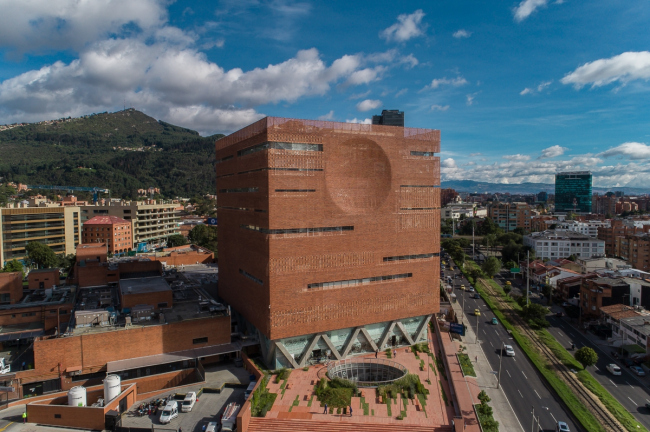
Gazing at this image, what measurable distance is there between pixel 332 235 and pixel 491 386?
818 inches

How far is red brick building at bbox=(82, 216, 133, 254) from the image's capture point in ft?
303

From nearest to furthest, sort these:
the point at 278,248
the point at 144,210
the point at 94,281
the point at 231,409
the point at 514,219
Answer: the point at 231,409, the point at 278,248, the point at 94,281, the point at 144,210, the point at 514,219

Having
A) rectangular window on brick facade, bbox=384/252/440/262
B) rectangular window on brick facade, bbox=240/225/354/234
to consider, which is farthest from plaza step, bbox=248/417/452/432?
rectangular window on brick facade, bbox=384/252/440/262

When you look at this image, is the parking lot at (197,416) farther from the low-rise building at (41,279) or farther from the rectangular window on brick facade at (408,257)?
the low-rise building at (41,279)

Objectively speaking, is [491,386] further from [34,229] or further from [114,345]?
[34,229]

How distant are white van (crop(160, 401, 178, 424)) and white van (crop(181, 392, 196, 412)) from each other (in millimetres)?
731

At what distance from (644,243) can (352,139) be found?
85977 millimetres

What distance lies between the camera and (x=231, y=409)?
29.5 metres

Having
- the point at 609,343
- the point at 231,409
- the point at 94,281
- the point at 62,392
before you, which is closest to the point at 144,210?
the point at 94,281

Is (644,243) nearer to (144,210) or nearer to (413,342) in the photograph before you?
(413,342)

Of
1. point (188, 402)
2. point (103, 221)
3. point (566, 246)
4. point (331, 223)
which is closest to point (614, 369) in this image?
point (331, 223)

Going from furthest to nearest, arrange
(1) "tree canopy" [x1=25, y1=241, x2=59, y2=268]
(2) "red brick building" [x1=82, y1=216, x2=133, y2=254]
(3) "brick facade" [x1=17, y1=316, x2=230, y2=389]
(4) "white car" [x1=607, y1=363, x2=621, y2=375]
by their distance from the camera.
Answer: (2) "red brick building" [x1=82, y1=216, x2=133, y2=254] < (1) "tree canopy" [x1=25, y1=241, x2=59, y2=268] < (4) "white car" [x1=607, y1=363, x2=621, y2=375] < (3) "brick facade" [x1=17, y1=316, x2=230, y2=389]

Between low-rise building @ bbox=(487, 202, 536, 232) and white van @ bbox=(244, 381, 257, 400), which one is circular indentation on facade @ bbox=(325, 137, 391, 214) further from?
low-rise building @ bbox=(487, 202, 536, 232)

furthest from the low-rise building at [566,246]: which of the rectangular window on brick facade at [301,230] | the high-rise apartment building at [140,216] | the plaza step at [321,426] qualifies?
the high-rise apartment building at [140,216]
